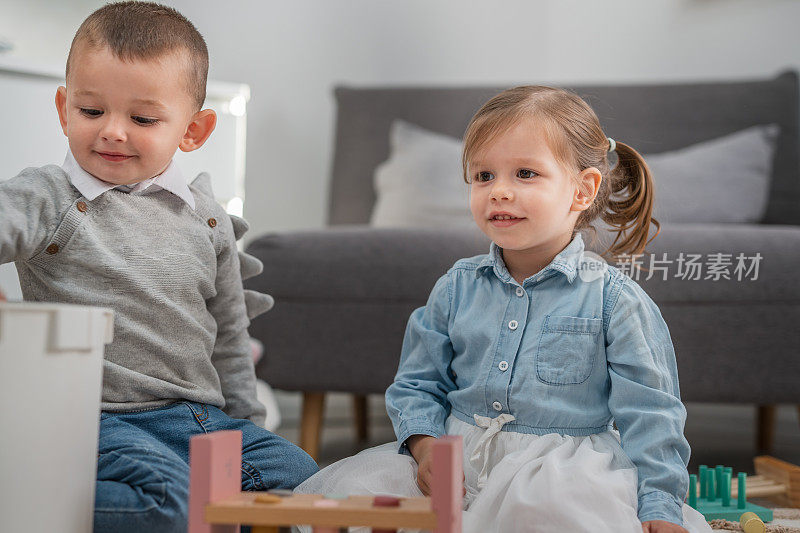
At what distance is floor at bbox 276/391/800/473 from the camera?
1117 mm

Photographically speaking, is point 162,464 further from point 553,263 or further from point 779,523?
point 779,523

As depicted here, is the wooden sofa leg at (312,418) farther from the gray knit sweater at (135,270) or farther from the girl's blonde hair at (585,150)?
the girl's blonde hair at (585,150)

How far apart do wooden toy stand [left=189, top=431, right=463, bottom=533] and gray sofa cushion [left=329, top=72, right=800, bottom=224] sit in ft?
3.12

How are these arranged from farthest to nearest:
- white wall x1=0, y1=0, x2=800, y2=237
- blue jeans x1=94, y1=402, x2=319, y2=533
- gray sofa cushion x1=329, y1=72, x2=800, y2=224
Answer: white wall x1=0, y1=0, x2=800, y2=237 < gray sofa cushion x1=329, y1=72, x2=800, y2=224 < blue jeans x1=94, y1=402, x2=319, y2=533

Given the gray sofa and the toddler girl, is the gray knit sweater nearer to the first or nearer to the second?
the toddler girl

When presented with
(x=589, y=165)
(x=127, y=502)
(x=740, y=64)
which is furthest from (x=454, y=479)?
(x=740, y=64)

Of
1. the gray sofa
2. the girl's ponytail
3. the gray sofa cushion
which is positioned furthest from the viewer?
the gray sofa cushion

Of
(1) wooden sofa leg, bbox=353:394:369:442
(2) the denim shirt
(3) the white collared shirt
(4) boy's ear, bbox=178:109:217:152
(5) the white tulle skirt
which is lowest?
(1) wooden sofa leg, bbox=353:394:369:442

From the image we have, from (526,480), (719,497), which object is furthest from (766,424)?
(526,480)

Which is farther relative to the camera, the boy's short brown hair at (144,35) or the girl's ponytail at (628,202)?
the girl's ponytail at (628,202)

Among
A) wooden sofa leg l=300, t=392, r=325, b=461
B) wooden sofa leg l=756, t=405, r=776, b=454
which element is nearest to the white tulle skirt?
wooden sofa leg l=300, t=392, r=325, b=461

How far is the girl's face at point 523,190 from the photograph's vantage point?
2.64 feet

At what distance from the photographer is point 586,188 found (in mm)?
841

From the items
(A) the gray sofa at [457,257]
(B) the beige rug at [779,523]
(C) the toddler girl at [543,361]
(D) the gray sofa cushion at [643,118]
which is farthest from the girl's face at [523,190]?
(D) the gray sofa cushion at [643,118]
